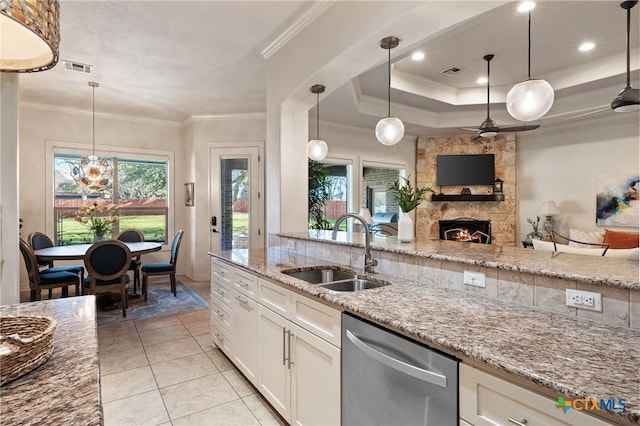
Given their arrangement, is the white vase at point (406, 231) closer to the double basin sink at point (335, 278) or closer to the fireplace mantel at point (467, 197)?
the double basin sink at point (335, 278)

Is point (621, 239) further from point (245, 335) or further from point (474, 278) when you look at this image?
point (245, 335)

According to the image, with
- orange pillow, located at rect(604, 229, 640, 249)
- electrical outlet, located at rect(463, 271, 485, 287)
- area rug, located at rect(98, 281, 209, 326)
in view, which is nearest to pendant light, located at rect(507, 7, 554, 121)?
electrical outlet, located at rect(463, 271, 485, 287)

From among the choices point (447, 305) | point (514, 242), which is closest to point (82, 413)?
point (447, 305)

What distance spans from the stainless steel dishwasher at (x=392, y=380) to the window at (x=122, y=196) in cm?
544

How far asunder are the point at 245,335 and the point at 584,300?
6.72 feet

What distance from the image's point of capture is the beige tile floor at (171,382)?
Result: 7.20 feet

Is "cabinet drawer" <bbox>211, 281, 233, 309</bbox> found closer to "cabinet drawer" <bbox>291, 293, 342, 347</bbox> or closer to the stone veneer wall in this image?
"cabinet drawer" <bbox>291, 293, 342, 347</bbox>

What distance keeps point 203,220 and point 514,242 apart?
232 inches

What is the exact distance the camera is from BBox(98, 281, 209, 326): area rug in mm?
4062

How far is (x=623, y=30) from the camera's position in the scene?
3549 millimetres

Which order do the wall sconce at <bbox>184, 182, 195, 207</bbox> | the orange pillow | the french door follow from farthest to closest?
1. the wall sconce at <bbox>184, 182, 195, 207</bbox>
2. the french door
3. the orange pillow

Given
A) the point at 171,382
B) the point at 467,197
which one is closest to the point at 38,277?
the point at 171,382

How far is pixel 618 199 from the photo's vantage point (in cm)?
544

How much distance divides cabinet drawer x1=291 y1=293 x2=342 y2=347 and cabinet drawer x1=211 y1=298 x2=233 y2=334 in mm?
1070
